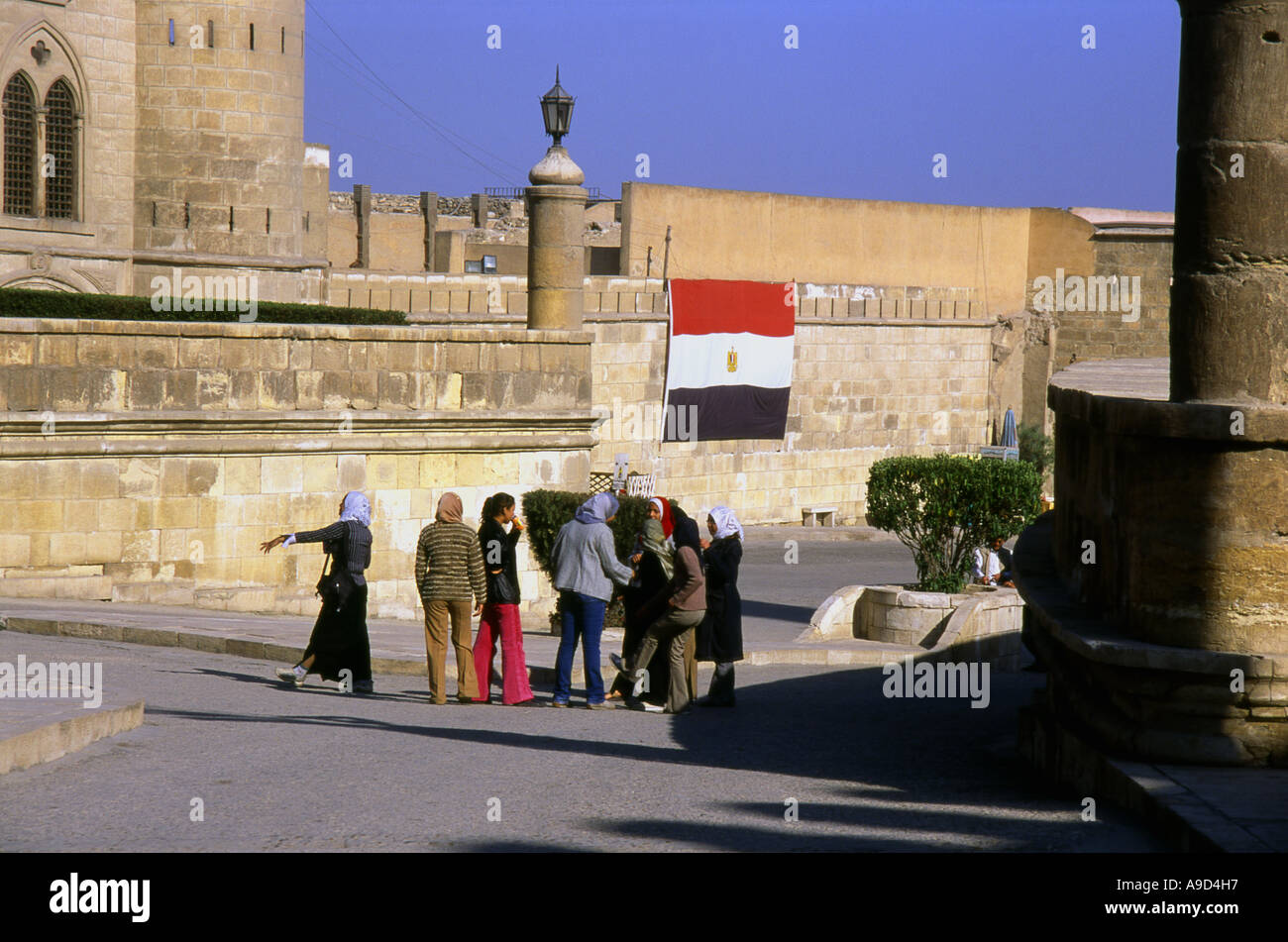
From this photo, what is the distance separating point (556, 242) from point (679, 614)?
807 centimetres

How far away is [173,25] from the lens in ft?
75.3

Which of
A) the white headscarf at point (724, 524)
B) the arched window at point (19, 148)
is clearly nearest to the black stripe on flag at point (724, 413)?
the arched window at point (19, 148)

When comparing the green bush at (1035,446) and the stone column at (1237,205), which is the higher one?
the stone column at (1237,205)

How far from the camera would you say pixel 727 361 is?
2806cm

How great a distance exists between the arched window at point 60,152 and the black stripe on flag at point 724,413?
10.1 m

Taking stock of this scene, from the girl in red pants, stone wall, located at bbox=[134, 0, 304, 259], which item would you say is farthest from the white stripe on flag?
the girl in red pants

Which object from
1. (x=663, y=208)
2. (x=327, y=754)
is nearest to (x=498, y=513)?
(x=327, y=754)

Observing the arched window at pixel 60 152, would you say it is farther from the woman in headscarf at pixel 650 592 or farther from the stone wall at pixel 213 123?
the woman in headscarf at pixel 650 592

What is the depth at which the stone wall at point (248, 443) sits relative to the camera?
489 inches

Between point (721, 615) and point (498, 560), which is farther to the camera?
point (721, 615)

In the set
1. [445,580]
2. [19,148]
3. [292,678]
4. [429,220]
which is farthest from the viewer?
[429,220]

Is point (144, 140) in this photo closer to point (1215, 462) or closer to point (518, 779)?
point (518, 779)

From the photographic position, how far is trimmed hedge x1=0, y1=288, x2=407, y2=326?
15930mm

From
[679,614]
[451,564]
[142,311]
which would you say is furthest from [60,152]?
[679,614]
